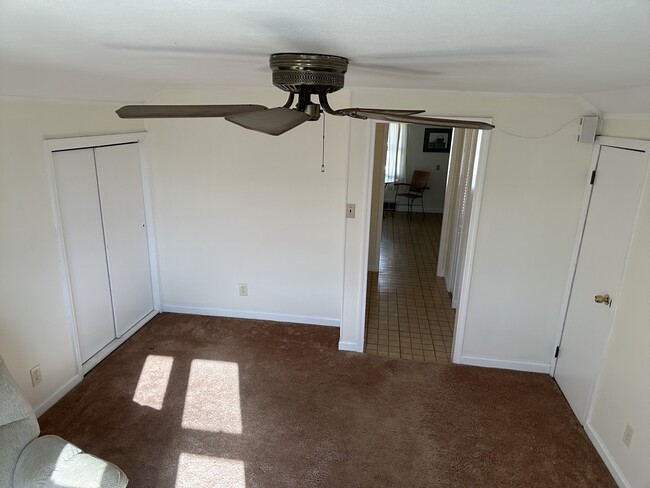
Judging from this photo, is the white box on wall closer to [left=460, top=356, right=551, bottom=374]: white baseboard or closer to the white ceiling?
the white ceiling

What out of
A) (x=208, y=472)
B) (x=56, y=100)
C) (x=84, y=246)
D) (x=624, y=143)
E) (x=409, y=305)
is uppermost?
(x=56, y=100)

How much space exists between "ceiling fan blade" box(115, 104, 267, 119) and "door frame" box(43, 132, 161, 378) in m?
1.81

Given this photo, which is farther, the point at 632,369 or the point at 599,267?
the point at 599,267

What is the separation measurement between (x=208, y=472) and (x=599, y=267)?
273 cm

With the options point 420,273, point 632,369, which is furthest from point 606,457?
point 420,273

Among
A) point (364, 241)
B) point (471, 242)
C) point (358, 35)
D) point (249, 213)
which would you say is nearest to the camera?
point (358, 35)

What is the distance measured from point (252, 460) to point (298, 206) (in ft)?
6.82

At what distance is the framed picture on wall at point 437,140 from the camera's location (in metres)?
8.66

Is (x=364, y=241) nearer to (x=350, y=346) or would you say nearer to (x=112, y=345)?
(x=350, y=346)

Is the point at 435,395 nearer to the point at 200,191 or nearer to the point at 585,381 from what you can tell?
the point at 585,381

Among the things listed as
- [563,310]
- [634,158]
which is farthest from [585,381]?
[634,158]

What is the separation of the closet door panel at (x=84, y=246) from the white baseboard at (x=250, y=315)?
81 centimetres

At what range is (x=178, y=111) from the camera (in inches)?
54.0

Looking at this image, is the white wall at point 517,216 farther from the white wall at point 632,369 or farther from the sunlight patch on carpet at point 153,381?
the sunlight patch on carpet at point 153,381
